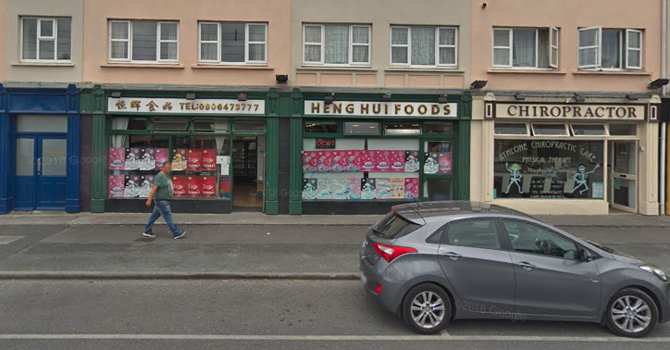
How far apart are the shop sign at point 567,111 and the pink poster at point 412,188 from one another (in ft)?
10.2

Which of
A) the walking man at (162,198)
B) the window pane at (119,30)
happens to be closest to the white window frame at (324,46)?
the window pane at (119,30)

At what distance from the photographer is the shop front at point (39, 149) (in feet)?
36.9

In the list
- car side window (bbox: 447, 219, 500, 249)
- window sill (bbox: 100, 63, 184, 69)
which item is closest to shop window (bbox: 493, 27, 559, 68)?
car side window (bbox: 447, 219, 500, 249)

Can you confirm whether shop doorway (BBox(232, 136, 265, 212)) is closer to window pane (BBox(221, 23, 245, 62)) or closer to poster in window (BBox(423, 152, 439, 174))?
window pane (BBox(221, 23, 245, 62))

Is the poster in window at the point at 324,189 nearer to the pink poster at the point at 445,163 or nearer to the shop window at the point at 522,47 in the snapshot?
the pink poster at the point at 445,163

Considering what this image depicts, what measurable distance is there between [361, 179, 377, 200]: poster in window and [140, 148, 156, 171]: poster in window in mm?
6277

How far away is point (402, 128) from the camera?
12070 mm

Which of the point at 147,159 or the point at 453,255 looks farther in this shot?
the point at 147,159

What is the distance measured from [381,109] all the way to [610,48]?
25.0 ft

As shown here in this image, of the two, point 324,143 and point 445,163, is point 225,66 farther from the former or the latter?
point 445,163

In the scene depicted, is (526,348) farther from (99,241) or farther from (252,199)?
(252,199)

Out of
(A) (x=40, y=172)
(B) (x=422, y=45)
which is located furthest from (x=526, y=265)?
(A) (x=40, y=172)

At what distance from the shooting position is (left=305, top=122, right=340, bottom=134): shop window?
469 inches

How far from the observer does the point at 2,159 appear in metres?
11.3
